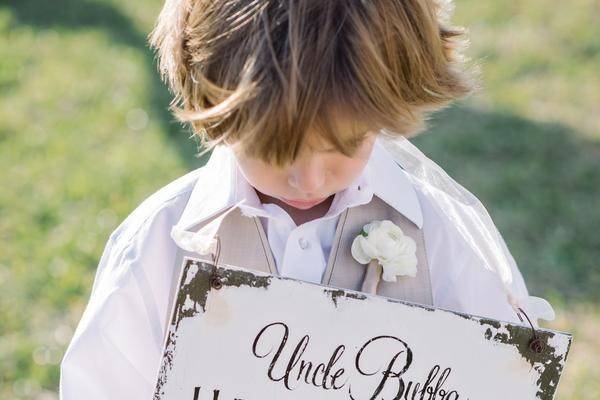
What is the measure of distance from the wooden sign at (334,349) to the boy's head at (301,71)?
193 mm

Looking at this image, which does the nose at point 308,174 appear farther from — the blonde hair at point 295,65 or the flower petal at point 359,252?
the flower petal at point 359,252

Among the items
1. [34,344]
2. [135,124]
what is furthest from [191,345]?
[135,124]

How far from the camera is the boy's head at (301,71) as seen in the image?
1312 millimetres

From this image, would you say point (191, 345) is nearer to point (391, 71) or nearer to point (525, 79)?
point (391, 71)

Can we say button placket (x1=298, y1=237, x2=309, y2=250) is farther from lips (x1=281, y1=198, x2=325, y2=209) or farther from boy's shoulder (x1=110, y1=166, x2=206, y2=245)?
boy's shoulder (x1=110, y1=166, x2=206, y2=245)

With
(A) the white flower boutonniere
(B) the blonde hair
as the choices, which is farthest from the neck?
(B) the blonde hair

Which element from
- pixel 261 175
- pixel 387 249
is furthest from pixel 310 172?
pixel 387 249

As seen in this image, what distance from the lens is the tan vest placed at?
1551mm

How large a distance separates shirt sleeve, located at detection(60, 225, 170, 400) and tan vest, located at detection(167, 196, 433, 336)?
5cm

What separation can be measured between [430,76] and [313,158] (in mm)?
278

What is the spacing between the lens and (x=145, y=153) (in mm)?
4203

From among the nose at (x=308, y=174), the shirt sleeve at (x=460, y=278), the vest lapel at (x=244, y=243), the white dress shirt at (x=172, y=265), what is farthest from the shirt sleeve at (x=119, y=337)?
the shirt sleeve at (x=460, y=278)

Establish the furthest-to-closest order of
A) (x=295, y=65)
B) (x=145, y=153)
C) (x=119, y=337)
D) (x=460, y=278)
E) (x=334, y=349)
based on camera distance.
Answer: (x=145, y=153)
(x=460, y=278)
(x=119, y=337)
(x=334, y=349)
(x=295, y=65)

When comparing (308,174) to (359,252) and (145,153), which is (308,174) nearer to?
(359,252)
